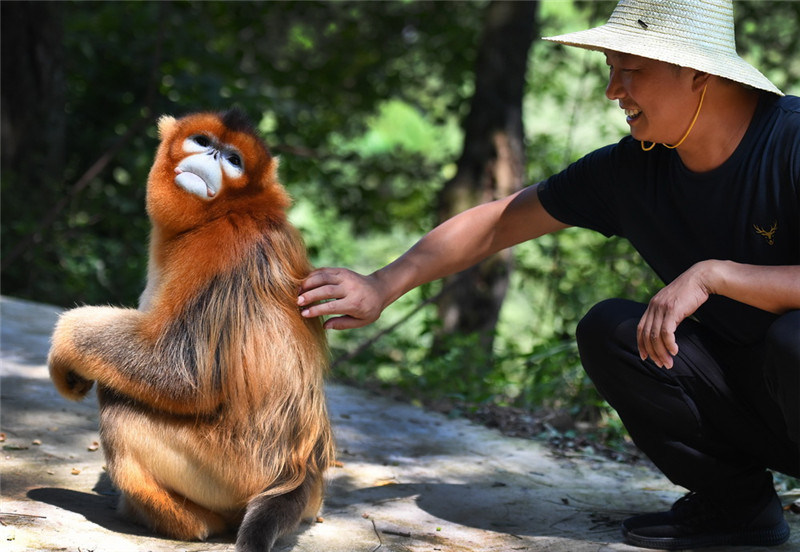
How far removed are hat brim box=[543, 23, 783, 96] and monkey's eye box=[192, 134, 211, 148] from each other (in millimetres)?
1232

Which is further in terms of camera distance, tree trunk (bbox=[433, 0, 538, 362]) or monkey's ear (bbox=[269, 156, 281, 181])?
tree trunk (bbox=[433, 0, 538, 362])

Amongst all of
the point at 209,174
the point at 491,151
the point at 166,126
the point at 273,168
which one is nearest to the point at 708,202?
the point at 273,168

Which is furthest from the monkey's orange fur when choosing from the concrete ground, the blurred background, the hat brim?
the blurred background

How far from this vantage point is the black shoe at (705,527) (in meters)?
2.99

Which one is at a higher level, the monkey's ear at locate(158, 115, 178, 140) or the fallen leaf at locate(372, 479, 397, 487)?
the monkey's ear at locate(158, 115, 178, 140)

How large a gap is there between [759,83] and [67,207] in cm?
675

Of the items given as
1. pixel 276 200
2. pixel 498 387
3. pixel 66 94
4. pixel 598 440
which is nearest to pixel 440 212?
pixel 498 387

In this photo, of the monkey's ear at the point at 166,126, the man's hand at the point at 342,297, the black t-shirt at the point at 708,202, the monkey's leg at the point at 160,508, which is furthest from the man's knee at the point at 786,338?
the monkey's ear at the point at 166,126

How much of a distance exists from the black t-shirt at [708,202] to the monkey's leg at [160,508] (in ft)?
5.65

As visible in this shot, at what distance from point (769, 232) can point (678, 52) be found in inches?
25.4

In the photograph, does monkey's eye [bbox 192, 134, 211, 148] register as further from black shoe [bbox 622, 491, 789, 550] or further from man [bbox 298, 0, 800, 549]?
black shoe [bbox 622, 491, 789, 550]

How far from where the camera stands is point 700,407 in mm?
3020

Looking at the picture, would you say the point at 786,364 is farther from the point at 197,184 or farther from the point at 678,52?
the point at 197,184

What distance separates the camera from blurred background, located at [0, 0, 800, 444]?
6.79m
